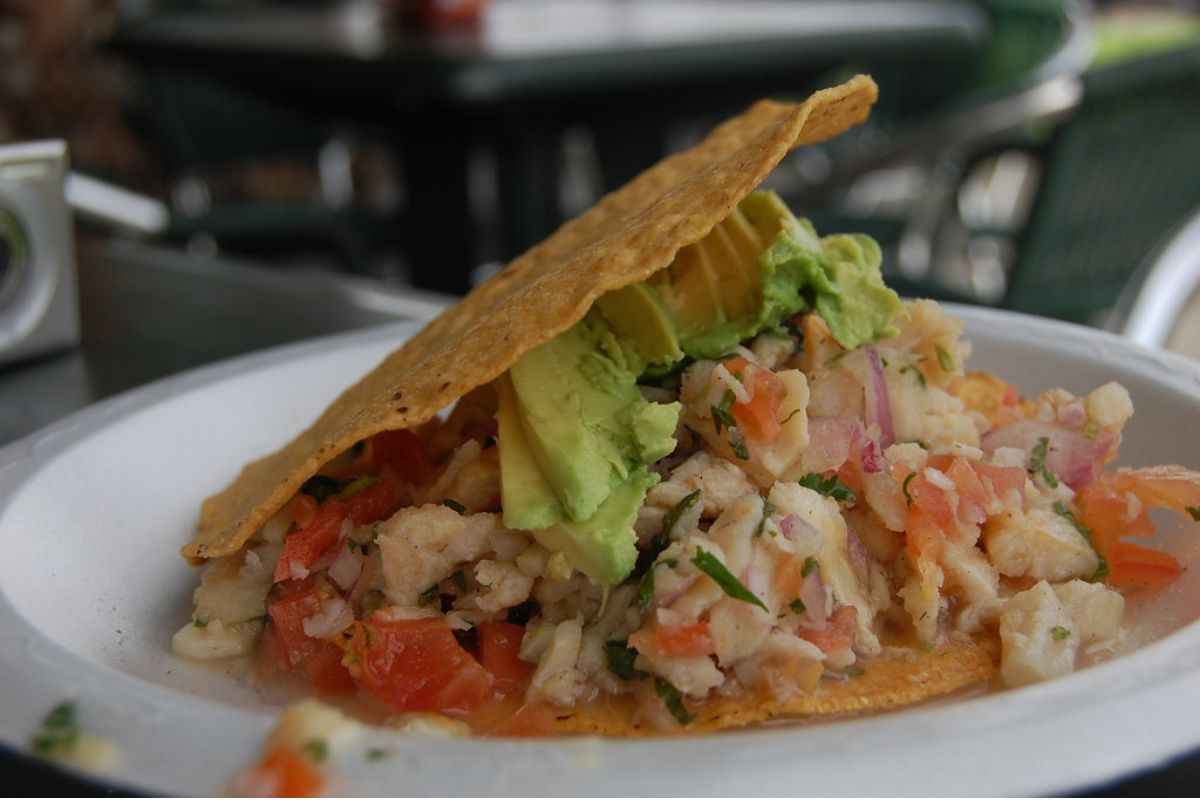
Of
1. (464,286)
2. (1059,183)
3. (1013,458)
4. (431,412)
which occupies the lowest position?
(464,286)

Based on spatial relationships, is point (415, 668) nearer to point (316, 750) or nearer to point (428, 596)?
point (428, 596)

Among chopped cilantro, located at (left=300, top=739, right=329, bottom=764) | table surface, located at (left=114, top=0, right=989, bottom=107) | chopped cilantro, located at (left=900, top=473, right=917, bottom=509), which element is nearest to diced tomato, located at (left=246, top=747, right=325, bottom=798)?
chopped cilantro, located at (left=300, top=739, right=329, bottom=764)

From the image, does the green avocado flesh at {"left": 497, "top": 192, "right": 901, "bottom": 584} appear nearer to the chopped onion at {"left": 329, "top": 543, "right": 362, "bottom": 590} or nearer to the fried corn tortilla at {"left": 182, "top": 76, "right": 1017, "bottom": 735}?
the fried corn tortilla at {"left": 182, "top": 76, "right": 1017, "bottom": 735}

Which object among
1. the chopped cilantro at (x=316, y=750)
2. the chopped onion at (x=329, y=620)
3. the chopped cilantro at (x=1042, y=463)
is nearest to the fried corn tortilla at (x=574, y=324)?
the chopped onion at (x=329, y=620)

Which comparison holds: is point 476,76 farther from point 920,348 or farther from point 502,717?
point 502,717

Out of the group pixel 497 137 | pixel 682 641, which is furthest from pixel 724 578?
pixel 497 137

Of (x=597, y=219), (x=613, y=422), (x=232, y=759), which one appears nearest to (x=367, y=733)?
(x=232, y=759)

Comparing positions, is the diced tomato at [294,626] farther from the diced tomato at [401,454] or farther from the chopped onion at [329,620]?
the diced tomato at [401,454]
